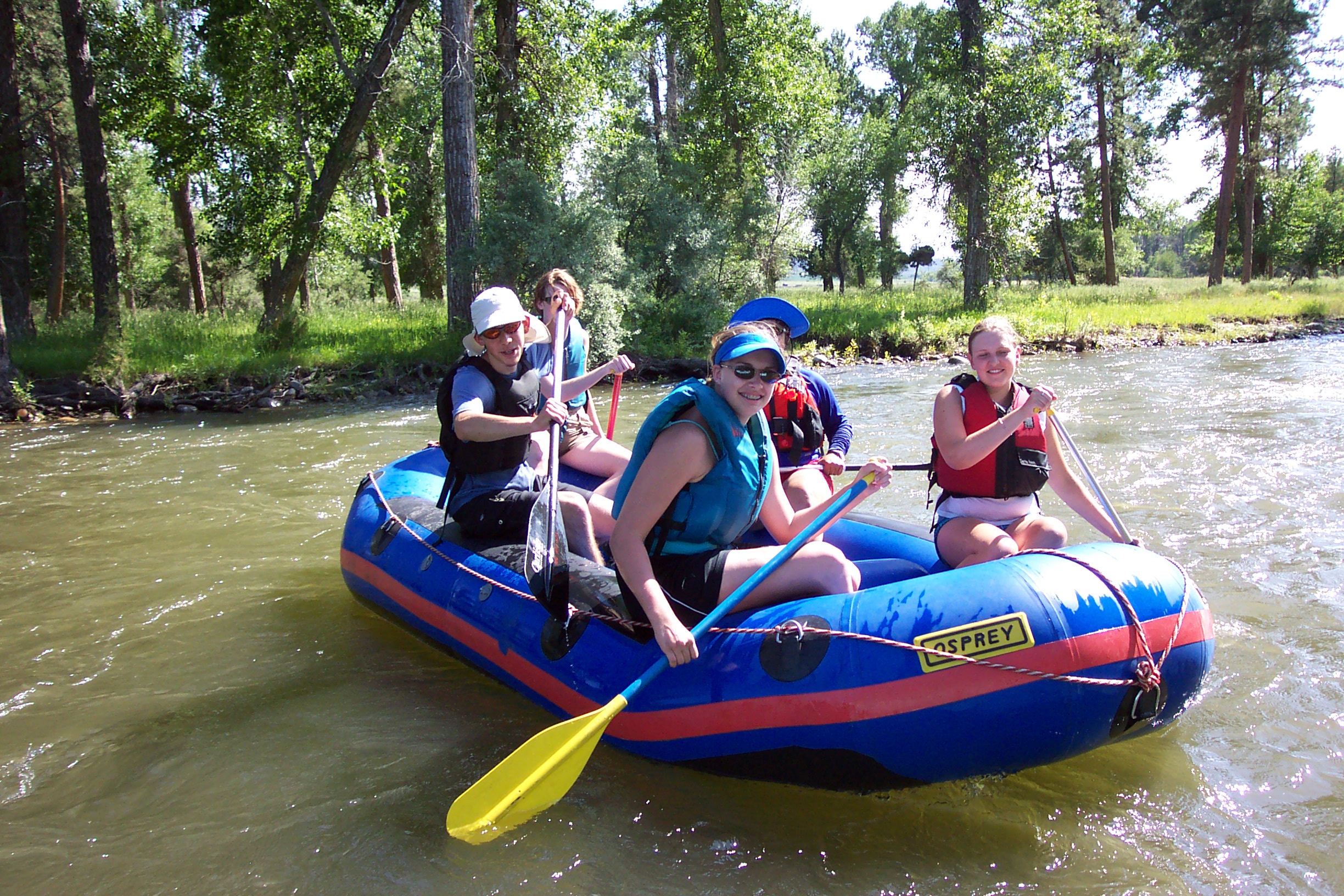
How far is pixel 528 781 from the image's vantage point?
2.31 metres

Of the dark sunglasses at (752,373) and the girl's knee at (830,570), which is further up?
the dark sunglasses at (752,373)

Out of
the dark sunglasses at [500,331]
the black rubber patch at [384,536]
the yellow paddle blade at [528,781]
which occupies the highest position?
the dark sunglasses at [500,331]

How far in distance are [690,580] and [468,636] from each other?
1117mm

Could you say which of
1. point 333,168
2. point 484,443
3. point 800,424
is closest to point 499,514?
point 484,443

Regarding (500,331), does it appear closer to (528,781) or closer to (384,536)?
(384,536)

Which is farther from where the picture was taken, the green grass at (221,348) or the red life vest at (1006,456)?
the green grass at (221,348)

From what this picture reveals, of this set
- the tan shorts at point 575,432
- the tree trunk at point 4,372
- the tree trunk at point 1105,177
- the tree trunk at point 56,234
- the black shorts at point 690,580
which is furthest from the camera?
the tree trunk at point 1105,177

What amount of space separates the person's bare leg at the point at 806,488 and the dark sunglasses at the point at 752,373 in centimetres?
129

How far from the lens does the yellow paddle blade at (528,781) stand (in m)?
2.29

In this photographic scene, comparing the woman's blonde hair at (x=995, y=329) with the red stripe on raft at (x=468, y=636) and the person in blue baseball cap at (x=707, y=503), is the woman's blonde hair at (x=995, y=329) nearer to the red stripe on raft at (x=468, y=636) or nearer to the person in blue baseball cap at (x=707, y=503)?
the person in blue baseball cap at (x=707, y=503)

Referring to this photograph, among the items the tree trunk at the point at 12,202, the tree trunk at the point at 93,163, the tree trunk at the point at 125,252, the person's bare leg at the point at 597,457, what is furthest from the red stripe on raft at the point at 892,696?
the tree trunk at the point at 125,252

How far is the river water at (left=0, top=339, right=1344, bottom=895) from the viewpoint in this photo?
227cm

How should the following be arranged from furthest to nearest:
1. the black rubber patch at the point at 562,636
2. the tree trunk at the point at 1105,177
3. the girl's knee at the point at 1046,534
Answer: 1. the tree trunk at the point at 1105,177
2. the girl's knee at the point at 1046,534
3. the black rubber patch at the point at 562,636

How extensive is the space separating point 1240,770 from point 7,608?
16.6ft
